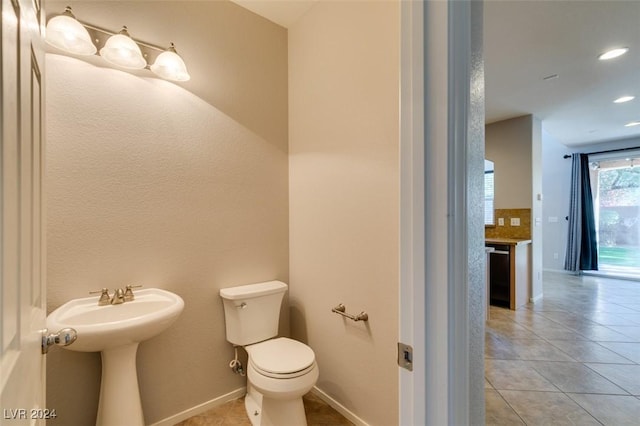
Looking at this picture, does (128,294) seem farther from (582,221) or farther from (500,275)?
(582,221)

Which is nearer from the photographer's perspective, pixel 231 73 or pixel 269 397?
pixel 269 397

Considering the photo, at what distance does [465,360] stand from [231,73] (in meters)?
2.04

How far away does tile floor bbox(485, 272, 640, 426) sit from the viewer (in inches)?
70.6

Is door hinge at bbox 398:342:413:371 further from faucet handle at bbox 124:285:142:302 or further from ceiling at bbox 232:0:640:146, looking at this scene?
ceiling at bbox 232:0:640:146

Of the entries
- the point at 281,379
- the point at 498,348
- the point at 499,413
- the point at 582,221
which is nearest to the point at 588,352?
the point at 498,348

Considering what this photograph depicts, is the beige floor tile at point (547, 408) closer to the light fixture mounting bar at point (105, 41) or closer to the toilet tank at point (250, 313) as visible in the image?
the toilet tank at point (250, 313)

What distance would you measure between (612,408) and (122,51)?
3575 millimetres

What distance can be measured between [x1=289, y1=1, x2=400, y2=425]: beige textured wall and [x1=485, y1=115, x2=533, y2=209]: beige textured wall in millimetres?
Result: 3345

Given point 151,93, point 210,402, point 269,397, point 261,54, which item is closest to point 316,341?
point 269,397

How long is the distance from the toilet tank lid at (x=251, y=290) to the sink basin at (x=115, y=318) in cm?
35

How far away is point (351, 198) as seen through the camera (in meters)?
1.72

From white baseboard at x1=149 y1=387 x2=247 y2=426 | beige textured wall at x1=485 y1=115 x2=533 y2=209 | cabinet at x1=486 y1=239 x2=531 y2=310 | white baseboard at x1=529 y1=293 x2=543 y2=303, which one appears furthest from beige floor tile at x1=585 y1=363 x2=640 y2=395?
white baseboard at x1=149 y1=387 x2=247 y2=426

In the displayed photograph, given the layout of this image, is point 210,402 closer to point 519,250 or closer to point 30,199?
point 30,199

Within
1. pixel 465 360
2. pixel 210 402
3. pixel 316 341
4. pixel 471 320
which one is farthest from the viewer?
pixel 316 341
